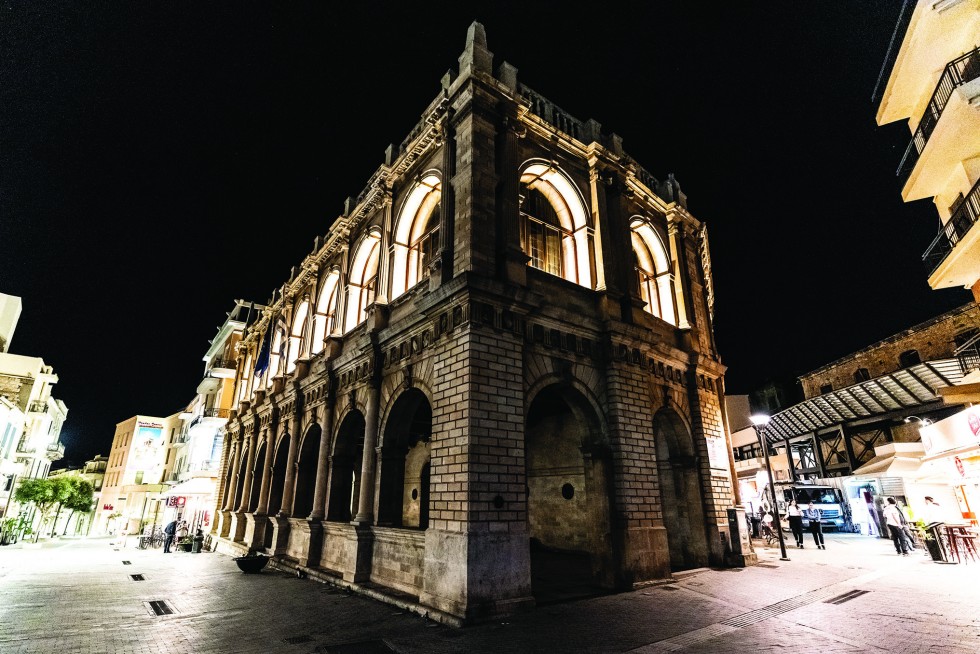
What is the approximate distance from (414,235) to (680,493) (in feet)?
37.5

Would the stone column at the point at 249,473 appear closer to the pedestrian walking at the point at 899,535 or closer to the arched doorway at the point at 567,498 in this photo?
the arched doorway at the point at 567,498

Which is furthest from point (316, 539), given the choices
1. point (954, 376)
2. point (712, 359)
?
point (954, 376)

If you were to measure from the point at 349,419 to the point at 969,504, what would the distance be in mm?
20997

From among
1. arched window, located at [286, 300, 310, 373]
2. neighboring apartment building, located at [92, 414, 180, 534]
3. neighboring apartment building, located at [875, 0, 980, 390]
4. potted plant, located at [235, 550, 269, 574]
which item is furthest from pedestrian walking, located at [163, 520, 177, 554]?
neighboring apartment building, located at [92, 414, 180, 534]

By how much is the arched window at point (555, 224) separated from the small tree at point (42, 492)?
42.1 meters

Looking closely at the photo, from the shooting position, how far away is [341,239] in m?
18.0

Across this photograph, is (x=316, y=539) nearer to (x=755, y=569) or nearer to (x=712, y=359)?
(x=755, y=569)

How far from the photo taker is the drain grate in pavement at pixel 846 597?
8.92m

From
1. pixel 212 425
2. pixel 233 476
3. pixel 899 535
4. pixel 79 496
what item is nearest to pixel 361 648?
pixel 899 535

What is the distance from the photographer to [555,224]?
14109 mm

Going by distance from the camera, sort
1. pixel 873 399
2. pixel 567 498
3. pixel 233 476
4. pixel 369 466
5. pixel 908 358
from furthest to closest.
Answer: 1. pixel 873 399
2. pixel 908 358
3. pixel 233 476
4. pixel 567 498
5. pixel 369 466

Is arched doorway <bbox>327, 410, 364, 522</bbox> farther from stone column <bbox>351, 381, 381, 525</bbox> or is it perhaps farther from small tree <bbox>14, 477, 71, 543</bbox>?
small tree <bbox>14, 477, 71, 543</bbox>

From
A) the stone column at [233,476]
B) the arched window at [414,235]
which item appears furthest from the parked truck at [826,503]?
the stone column at [233,476]

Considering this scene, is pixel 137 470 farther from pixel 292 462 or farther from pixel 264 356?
pixel 292 462
